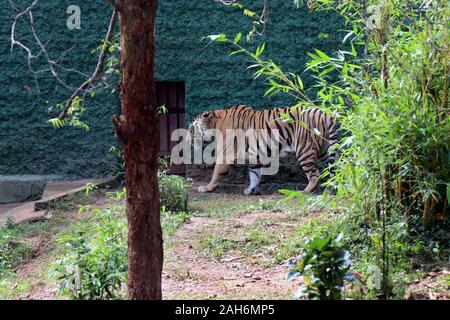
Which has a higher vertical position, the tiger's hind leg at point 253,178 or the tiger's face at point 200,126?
the tiger's face at point 200,126

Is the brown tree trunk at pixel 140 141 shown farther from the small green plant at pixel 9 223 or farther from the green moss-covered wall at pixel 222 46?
the green moss-covered wall at pixel 222 46

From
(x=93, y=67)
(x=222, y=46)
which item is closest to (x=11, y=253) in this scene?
(x=93, y=67)

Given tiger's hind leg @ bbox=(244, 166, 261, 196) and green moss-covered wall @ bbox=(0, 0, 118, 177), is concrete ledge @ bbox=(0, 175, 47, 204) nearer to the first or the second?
green moss-covered wall @ bbox=(0, 0, 118, 177)

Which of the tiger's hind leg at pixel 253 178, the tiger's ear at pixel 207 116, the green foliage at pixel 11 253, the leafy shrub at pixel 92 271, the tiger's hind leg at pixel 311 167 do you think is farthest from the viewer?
the tiger's ear at pixel 207 116

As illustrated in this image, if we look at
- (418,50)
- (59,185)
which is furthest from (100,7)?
(418,50)

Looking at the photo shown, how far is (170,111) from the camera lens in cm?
1012

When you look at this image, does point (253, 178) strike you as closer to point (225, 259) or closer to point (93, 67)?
point (93, 67)

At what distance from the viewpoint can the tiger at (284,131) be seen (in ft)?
29.2

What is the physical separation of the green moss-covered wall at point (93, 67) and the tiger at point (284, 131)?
294 millimetres

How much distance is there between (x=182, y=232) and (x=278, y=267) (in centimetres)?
147

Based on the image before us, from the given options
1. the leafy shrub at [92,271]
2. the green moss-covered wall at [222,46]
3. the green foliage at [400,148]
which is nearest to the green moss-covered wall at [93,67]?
the green moss-covered wall at [222,46]
